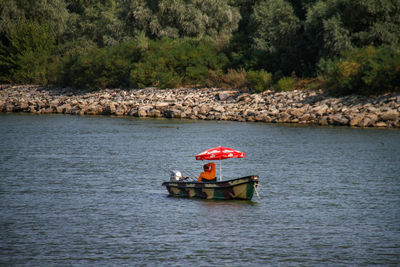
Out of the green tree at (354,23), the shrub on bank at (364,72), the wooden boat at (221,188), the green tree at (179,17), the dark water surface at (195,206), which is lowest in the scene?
the dark water surface at (195,206)

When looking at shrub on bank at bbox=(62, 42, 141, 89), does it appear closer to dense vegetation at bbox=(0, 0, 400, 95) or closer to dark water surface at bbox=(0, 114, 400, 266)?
dense vegetation at bbox=(0, 0, 400, 95)

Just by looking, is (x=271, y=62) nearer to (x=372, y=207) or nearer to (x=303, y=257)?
(x=372, y=207)

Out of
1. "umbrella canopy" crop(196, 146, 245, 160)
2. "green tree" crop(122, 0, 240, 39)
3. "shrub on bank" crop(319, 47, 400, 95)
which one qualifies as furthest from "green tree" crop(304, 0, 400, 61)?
"umbrella canopy" crop(196, 146, 245, 160)

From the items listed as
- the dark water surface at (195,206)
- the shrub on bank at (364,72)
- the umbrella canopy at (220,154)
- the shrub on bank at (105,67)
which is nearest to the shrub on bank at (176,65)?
the shrub on bank at (105,67)

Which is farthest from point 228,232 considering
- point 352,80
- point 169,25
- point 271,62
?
point 169,25

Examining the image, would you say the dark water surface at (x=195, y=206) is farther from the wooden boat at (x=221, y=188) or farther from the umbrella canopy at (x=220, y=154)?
the umbrella canopy at (x=220, y=154)

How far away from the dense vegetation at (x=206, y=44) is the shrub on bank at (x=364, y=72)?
0.27ft

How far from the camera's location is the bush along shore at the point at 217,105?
48438 millimetres

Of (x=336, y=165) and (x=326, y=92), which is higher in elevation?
(x=326, y=92)

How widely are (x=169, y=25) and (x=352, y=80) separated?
33.7 metres

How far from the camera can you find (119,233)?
17.9 m

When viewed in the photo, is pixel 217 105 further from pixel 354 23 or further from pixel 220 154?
pixel 220 154

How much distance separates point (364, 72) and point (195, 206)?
3261 cm

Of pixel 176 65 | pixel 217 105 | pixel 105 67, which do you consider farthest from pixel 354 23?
pixel 105 67
